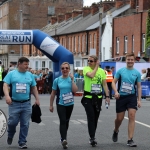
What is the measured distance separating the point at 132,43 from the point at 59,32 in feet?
83.4

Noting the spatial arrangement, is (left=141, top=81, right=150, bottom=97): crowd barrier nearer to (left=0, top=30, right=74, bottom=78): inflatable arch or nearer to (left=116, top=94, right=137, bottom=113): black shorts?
(left=0, top=30, right=74, bottom=78): inflatable arch

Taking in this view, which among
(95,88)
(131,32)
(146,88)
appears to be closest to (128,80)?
(95,88)

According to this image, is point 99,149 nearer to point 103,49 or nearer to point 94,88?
point 94,88

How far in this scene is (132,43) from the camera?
182ft

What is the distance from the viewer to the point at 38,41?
32.1 meters

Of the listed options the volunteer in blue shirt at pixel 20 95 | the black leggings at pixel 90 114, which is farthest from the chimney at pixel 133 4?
the volunteer in blue shirt at pixel 20 95

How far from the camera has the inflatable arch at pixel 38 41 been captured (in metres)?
31.4

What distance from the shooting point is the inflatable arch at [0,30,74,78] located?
31.4m

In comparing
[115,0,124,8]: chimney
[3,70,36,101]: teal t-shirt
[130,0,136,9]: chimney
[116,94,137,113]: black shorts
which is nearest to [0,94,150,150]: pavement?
[116,94,137,113]: black shorts

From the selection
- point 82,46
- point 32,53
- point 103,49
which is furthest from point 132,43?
point 32,53

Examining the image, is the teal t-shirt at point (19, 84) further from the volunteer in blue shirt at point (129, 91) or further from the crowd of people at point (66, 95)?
the volunteer in blue shirt at point (129, 91)

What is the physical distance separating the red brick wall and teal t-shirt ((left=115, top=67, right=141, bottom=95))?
38.4 metres

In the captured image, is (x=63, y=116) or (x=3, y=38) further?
(x=3, y=38)

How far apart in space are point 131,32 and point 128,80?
4244cm
